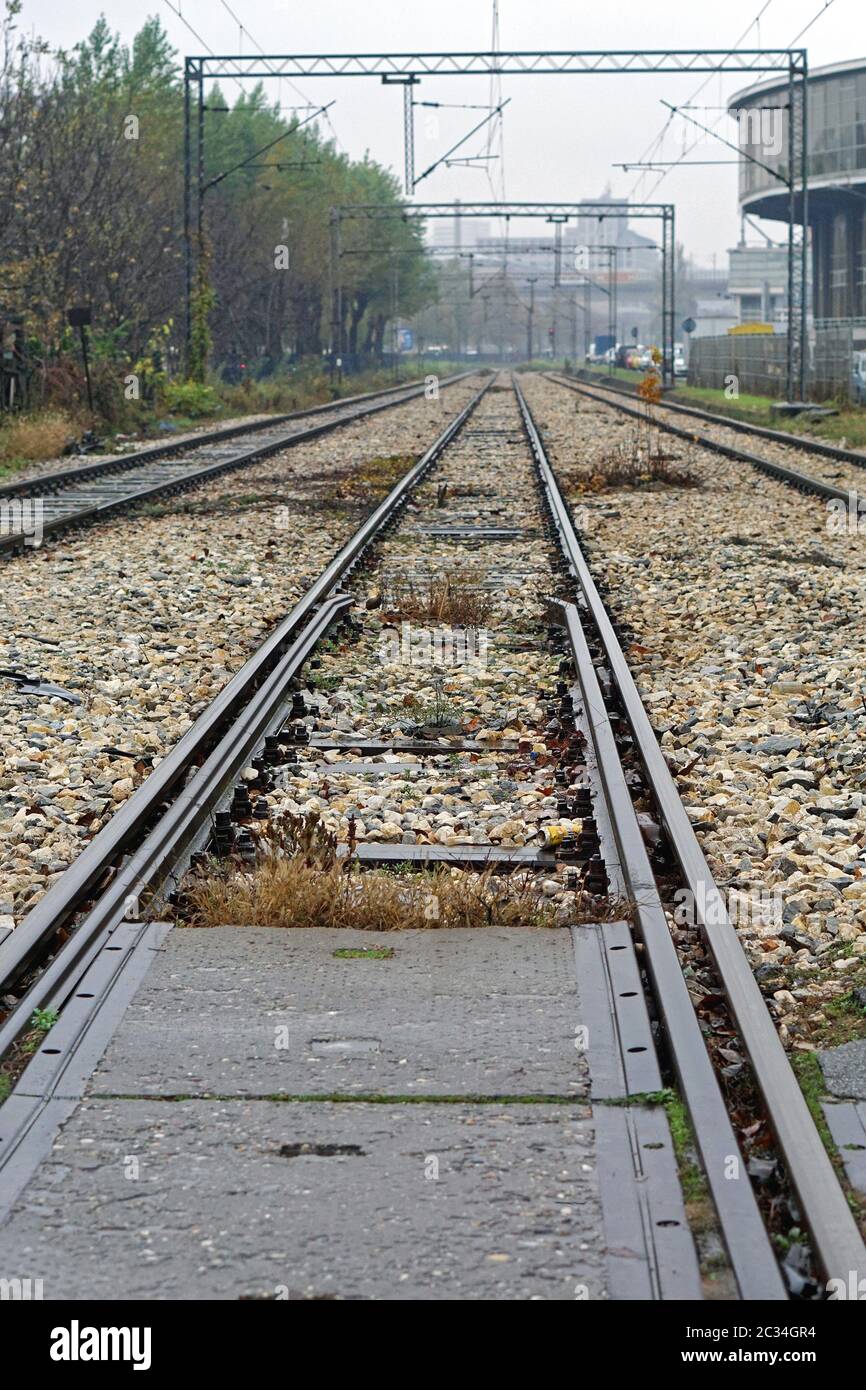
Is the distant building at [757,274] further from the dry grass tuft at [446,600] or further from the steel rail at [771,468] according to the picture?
the dry grass tuft at [446,600]

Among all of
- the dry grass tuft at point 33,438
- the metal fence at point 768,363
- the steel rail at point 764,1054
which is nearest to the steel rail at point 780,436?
the metal fence at point 768,363

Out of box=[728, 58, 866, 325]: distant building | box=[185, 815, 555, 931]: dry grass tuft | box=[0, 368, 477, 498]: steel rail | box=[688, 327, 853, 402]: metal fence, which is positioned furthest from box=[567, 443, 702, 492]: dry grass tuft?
box=[728, 58, 866, 325]: distant building

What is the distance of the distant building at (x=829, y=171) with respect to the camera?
212ft

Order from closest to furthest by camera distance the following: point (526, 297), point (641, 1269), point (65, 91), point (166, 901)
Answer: point (641, 1269) → point (166, 901) → point (65, 91) → point (526, 297)

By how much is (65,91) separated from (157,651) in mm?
32112

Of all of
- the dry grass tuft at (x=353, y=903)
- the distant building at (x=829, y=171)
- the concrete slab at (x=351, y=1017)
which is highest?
the distant building at (x=829, y=171)

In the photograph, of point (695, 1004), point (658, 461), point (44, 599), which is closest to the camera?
point (695, 1004)

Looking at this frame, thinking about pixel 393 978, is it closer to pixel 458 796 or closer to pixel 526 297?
pixel 458 796

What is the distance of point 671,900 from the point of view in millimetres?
5461

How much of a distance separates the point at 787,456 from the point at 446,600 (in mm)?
16120

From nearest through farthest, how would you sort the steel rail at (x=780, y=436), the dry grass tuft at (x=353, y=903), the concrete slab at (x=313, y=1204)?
the concrete slab at (x=313, y=1204)
the dry grass tuft at (x=353, y=903)
the steel rail at (x=780, y=436)

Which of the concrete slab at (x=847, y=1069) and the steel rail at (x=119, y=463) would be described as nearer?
the concrete slab at (x=847, y=1069)

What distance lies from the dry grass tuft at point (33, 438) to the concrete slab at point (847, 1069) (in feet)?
70.0

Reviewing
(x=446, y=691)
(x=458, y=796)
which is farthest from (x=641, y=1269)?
(x=446, y=691)
